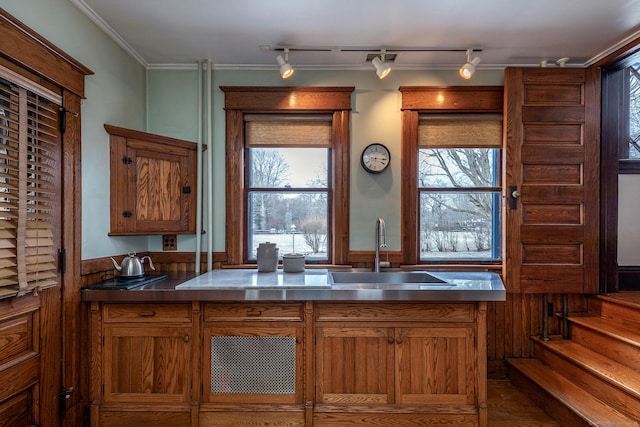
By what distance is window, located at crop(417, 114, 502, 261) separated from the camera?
294 centimetres

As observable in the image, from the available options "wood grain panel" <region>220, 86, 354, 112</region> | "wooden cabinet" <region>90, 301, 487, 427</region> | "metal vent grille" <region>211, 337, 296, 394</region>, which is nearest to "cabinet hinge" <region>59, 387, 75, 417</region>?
"wooden cabinet" <region>90, 301, 487, 427</region>

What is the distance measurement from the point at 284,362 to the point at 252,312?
37 centimetres

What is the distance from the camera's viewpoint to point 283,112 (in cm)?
287

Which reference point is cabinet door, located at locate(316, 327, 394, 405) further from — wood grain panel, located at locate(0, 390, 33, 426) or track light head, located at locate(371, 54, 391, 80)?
track light head, located at locate(371, 54, 391, 80)

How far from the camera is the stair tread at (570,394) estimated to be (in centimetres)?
200

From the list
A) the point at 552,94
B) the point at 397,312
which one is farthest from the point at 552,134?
the point at 397,312

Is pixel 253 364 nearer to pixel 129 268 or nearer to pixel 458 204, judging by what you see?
pixel 129 268

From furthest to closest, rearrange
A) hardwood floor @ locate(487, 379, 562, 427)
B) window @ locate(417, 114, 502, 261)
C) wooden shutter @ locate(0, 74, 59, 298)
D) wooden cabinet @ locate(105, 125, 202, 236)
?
window @ locate(417, 114, 502, 261)
wooden cabinet @ locate(105, 125, 202, 236)
hardwood floor @ locate(487, 379, 562, 427)
wooden shutter @ locate(0, 74, 59, 298)

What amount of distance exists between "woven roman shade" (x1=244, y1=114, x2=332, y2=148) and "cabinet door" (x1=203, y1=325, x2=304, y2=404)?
150 centimetres

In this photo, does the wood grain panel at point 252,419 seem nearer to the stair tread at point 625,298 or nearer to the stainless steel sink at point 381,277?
the stainless steel sink at point 381,277

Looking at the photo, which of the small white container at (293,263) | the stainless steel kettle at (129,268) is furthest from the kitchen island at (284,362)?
the small white container at (293,263)

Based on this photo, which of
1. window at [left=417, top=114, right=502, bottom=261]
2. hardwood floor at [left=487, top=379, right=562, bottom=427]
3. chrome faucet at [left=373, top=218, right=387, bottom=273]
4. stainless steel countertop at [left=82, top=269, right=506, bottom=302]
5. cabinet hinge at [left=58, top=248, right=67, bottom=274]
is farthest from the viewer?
window at [left=417, top=114, right=502, bottom=261]

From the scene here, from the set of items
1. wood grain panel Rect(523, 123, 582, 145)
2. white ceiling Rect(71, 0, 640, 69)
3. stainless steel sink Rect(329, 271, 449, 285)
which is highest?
white ceiling Rect(71, 0, 640, 69)

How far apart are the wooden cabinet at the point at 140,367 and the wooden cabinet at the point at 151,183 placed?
67 centimetres
